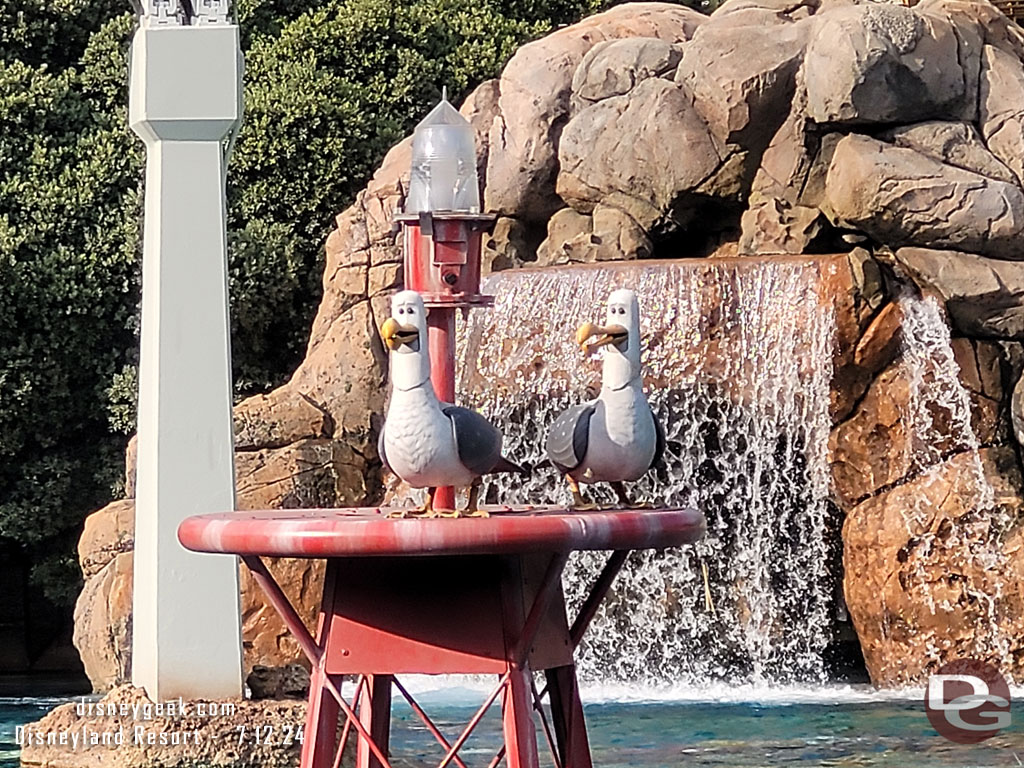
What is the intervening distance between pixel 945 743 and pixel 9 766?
442 cm

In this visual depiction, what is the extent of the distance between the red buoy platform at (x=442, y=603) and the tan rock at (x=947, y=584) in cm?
683

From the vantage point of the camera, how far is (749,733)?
30.1ft

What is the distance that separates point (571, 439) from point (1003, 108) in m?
8.95

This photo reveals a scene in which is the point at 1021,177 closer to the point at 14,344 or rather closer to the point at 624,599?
the point at 624,599

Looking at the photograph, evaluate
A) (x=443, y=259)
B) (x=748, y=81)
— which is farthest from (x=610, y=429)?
(x=748, y=81)

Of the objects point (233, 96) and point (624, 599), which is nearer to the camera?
point (233, 96)

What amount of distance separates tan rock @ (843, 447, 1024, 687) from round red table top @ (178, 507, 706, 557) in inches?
281

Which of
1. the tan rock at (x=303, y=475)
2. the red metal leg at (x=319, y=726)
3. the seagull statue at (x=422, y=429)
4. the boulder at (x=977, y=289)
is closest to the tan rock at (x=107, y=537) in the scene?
the tan rock at (x=303, y=475)

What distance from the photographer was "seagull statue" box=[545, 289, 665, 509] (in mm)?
4117

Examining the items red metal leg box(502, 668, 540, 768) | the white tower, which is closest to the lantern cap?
red metal leg box(502, 668, 540, 768)

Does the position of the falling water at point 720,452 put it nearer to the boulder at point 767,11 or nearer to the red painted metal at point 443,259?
the boulder at point 767,11

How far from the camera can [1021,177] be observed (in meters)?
11.9

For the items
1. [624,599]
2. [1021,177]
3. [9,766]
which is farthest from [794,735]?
[1021,177]

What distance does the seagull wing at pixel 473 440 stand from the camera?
3.94 meters
